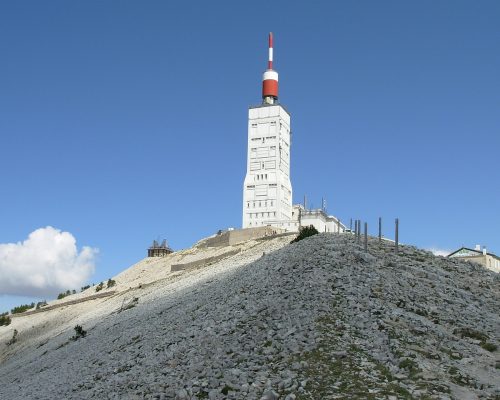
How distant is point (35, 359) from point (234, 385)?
30190 millimetres

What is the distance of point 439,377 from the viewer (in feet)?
70.8

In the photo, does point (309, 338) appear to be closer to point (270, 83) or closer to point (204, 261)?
point (204, 261)

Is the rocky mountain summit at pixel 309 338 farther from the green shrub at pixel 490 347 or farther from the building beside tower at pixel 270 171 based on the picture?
the building beside tower at pixel 270 171

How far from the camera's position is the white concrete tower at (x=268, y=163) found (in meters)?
142

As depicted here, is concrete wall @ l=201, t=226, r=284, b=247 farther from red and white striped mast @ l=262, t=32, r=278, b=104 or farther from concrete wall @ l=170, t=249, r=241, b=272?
red and white striped mast @ l=262, t=32, r=278, b=104

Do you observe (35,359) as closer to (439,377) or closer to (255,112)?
(439,377)

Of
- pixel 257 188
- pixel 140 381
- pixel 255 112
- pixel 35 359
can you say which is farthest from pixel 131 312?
pixel 255 112

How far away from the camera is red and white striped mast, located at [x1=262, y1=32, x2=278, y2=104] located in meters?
155

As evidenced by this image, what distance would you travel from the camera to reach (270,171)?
476 feet

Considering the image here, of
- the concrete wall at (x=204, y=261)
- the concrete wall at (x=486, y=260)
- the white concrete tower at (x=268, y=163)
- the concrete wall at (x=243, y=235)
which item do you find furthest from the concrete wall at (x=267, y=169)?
the concrete wall at (x=204, y=261)

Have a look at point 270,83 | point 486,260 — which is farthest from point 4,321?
point 270,83

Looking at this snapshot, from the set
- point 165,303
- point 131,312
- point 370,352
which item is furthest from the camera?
point 131,312

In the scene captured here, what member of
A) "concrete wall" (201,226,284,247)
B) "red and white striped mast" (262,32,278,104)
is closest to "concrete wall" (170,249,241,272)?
"concrete wall" (201,226,284,247)

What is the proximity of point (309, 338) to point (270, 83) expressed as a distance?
135049 mm
